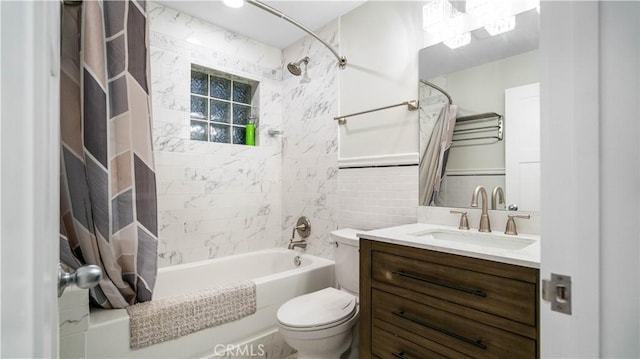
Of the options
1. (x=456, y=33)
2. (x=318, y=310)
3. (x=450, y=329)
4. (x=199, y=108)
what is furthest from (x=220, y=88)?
(x=450, y=329)

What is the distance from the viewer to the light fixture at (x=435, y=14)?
1.75 m

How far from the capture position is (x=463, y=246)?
1152mm

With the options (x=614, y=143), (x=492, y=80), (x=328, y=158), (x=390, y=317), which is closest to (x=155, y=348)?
(x=390, y=317)

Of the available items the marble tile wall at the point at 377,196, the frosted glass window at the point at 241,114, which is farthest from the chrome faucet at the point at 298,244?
the frosted glass window at the point at 241,114

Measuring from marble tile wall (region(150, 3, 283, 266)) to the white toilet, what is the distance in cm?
116

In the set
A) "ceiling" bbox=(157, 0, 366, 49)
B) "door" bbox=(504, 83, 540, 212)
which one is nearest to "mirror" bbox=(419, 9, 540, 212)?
"door" bbox=(504, 83, 540, 212)

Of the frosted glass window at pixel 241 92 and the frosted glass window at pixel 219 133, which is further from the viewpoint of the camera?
the frosted glass window at pixel 241 92

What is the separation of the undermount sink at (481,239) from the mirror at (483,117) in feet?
0.65

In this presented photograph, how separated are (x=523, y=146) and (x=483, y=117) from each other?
257 millimetres

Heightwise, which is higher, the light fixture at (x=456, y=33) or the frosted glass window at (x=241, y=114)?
the light fixture at (x=456, y=33)

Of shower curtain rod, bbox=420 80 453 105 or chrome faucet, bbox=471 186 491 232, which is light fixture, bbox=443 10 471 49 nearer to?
shower curtain rod, bbox=420 80 453 105

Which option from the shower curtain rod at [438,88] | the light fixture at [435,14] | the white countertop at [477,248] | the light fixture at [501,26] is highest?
the light fixture at [435,14]

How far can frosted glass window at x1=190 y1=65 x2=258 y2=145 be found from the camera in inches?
104

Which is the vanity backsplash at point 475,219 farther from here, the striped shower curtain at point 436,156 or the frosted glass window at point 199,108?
the frosted glass window at point 199,108
